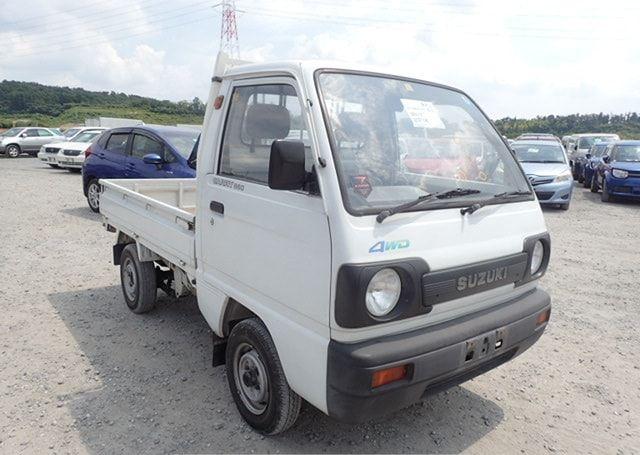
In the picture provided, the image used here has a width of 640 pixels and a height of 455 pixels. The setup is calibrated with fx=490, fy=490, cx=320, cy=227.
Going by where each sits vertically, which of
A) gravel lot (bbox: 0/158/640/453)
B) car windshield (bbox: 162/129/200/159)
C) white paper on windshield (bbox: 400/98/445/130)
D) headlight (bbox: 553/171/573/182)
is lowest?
gravel lot (bbox: 0/158/640/453)

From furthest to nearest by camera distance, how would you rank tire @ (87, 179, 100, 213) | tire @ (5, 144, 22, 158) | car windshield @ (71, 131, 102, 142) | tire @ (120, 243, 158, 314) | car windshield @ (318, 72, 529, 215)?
1. tire @ (5, 144, 22, 158)
2. car windshield @ (71, 131, 102, 142)
3. tire @ (87, 179, 100, 213)
4. tire @ (120, 243, 158, 314)
5. car windshield @ (318, 72, 529, 215)

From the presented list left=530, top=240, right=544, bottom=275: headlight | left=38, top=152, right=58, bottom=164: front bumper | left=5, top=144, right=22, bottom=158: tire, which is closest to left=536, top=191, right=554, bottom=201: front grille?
left=530, top=240, right=544, bottom=275: headlight

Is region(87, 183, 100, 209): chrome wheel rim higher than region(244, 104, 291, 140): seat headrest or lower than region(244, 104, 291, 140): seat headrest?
lower

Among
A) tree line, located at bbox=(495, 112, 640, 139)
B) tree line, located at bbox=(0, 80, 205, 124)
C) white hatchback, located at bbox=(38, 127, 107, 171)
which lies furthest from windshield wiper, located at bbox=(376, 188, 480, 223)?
→ tree line, located at bbox=(0, 80, 205, 124)

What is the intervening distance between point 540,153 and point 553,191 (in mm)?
1806

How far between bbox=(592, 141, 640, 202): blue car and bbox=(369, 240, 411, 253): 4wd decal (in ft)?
41.4

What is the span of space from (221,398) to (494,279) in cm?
199

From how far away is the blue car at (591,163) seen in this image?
51.7 feet

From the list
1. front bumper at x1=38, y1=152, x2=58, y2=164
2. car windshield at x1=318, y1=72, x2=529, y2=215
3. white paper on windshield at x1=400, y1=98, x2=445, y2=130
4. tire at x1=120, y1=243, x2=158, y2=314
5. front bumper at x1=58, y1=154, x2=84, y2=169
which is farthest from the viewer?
front bumper at x1=38, y1=152, x2=58, y2=164

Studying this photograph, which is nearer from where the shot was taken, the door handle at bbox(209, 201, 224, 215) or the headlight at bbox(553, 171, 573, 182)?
the door handle at bbox(209, 201, 224, 215)

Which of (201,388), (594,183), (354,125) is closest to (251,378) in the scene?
(201,388)

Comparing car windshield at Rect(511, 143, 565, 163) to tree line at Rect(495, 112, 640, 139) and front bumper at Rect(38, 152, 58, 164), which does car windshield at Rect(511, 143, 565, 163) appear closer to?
front bumper at Rect(38, 152, 58, 164)

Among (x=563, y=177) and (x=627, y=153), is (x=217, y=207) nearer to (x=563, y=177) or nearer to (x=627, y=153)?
(x=563, y=177)

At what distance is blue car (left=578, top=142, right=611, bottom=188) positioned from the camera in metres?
15.8
